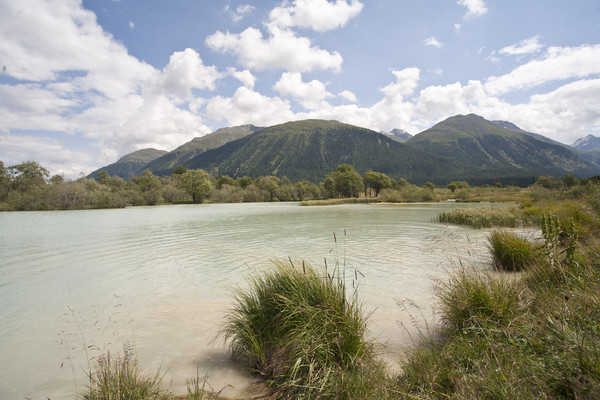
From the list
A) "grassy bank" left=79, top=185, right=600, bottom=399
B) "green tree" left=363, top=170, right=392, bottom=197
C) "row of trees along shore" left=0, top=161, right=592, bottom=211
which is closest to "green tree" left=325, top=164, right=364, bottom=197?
"row of trees along shore" left=0, top=161, right=592, bottom=211

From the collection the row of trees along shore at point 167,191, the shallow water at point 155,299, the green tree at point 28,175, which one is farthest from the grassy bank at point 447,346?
the green tree at point 28,175

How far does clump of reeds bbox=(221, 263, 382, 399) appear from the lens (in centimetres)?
348

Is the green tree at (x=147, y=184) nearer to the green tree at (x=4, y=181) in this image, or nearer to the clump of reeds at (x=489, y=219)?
the green tree at (x=4, y=181)

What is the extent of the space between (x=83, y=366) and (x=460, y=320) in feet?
22.7

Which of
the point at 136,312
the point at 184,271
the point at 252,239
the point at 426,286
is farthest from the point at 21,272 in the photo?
the point at 426,286

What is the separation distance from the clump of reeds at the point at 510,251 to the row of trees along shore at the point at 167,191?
8140 centimetres

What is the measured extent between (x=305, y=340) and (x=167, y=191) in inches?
4896

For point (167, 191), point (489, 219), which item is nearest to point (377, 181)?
point (167, 191)

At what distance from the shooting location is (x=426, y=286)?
934 cm

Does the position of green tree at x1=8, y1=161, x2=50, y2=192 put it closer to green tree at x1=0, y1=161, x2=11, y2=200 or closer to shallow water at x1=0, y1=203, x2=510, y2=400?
green tree at x1=0, y1=161, x2=11, y2=200

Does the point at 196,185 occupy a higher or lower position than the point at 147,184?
lower

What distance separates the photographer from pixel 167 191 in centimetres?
11562

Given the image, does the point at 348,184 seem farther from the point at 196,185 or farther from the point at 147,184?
the point at 147,184

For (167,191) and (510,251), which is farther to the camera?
(167,191)
